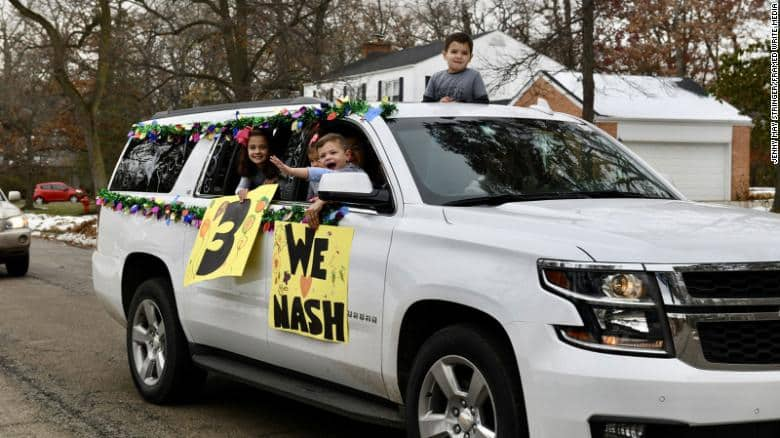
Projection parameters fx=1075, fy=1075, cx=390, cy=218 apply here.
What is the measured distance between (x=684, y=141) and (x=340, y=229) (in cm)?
3243

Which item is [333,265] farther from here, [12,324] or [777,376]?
[12,324]

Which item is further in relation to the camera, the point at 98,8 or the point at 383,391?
the point at 98,8

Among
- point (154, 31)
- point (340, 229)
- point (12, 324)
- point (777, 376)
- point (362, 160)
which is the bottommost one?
point (12, 324)

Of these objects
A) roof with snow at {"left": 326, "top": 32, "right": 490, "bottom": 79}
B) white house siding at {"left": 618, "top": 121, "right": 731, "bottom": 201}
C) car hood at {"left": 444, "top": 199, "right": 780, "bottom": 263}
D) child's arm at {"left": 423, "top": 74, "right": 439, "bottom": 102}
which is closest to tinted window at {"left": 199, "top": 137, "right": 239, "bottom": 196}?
child's arm at {"left": 423, "top": 74, "right": 439, "bottom": 102}

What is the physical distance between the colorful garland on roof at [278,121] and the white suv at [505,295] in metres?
0.07

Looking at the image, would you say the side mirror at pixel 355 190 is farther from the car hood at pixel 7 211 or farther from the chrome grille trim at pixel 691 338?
the car hood at pixel 7 211

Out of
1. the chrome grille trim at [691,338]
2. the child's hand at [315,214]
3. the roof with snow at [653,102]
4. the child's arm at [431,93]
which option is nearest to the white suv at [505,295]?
the chrome grille trim at [691,338]

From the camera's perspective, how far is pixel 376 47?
5844 cm

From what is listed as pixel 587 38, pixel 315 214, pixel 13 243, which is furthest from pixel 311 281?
pixel 587 38

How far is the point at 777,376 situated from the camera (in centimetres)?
405

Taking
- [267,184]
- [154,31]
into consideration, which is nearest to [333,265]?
[267,184]

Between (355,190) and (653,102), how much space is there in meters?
33.3

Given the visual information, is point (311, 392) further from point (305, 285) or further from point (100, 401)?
point (100, 401)

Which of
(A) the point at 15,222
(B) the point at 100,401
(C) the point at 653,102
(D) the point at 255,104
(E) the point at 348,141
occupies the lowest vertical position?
(B) the point at 100,401
